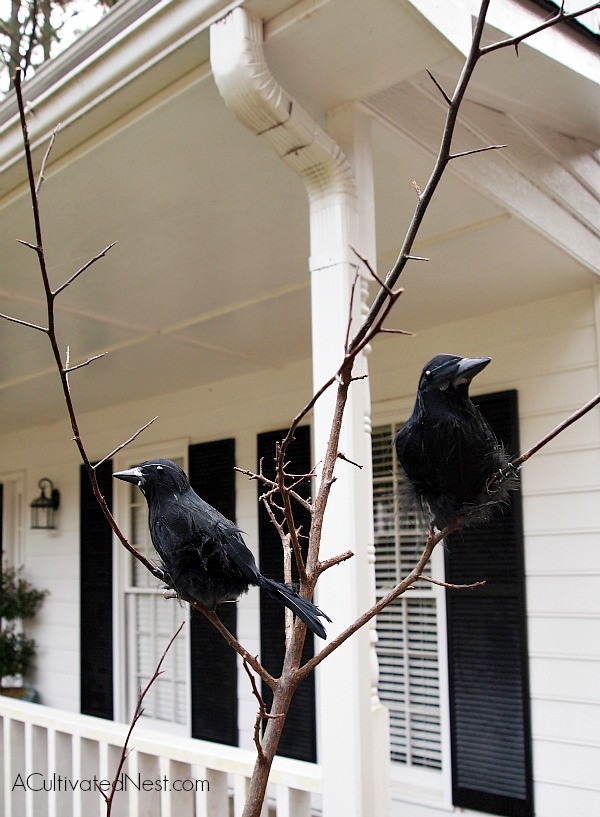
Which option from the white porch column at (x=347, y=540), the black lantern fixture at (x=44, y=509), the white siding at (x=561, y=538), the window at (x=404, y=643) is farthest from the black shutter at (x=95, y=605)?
the white porch column at (x=347, y=540)

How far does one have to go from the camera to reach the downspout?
1.71 meters

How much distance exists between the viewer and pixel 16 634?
6305mm

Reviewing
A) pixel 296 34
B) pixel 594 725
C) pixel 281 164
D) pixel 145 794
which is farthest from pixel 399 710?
pixel 296 34

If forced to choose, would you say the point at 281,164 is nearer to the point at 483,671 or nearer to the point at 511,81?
the point at 511,81

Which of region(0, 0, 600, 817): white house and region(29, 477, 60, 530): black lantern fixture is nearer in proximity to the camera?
region(0, 0, 600, 817): white house

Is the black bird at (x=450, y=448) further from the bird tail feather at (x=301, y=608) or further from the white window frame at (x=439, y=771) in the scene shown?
the white window frame at (x=439, y=771)

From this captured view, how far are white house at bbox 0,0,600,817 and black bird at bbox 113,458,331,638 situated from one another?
38cm

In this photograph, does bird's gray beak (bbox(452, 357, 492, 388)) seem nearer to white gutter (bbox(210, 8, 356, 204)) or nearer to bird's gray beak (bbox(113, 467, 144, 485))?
→ bird's gray beak (bbox(113, 467, 144, 485))

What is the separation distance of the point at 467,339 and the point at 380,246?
1015 millimetres

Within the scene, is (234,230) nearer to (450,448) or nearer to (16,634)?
(450,448)

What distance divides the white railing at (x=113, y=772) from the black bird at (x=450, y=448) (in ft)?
4.88

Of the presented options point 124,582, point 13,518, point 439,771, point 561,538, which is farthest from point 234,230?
point 13,518

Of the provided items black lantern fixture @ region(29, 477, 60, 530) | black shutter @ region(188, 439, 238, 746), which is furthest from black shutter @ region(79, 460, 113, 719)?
black shutter @ region(188, 439, 238, 746)

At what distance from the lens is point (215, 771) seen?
2223 millimetres
